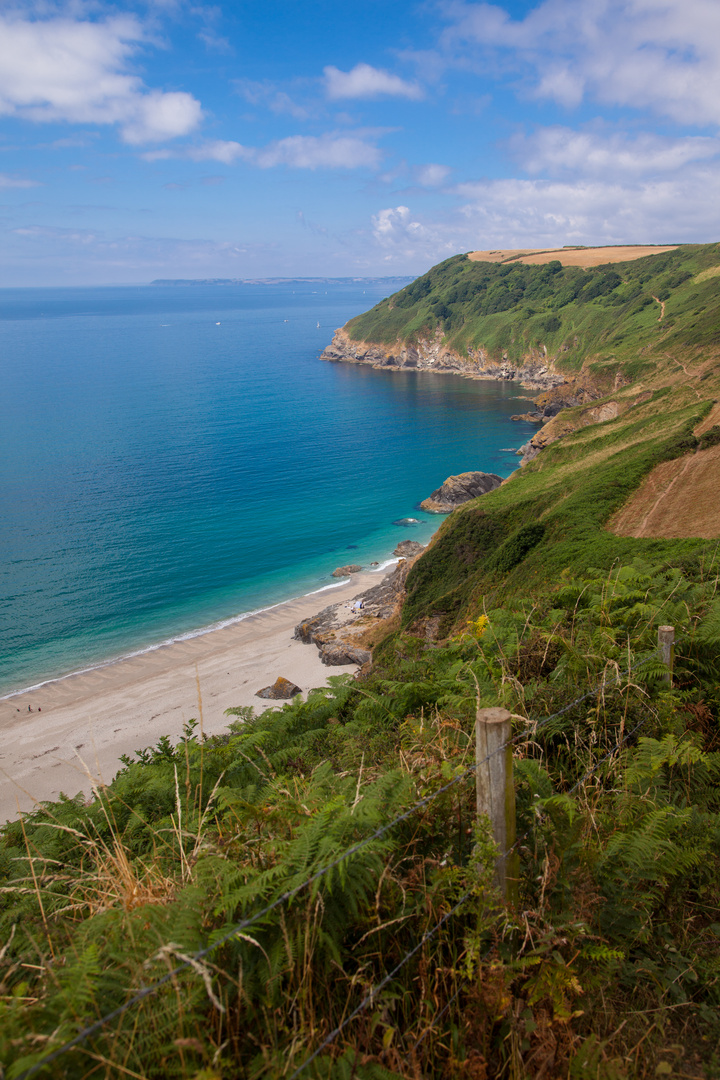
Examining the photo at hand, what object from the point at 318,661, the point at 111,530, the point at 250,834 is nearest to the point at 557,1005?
the point at 250,834

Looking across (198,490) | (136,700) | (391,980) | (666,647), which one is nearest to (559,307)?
(198,490)

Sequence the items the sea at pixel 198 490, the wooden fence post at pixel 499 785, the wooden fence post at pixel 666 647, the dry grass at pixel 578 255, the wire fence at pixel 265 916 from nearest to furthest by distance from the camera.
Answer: the wire fence at pixel 265 916
the wooden fence post at pixel 499 785
the wooden fence post at pixel 666 647
the sea at pixel 198 490
the dry grass at pixel 578 255

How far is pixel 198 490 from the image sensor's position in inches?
2530

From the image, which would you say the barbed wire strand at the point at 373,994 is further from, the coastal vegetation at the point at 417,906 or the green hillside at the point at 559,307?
the green hillside at the point at 559,307

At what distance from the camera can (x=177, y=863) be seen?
173 inches

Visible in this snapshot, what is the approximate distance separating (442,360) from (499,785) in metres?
145

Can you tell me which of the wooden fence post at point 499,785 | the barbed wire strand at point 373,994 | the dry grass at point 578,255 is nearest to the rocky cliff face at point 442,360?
the dry grass at point 578,255

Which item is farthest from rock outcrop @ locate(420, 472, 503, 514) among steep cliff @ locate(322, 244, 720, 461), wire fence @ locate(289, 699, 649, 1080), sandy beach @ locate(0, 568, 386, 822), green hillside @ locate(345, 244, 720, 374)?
wire fence @ locate(289, 699, 649, 1080)

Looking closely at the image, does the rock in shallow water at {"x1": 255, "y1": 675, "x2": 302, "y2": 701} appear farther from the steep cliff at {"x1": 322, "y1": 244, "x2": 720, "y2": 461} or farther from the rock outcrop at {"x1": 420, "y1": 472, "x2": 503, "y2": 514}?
the steep cliff at {"x1": 322, "y1": 244, "x2": 720, "y2": 461}

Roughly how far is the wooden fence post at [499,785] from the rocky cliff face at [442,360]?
11916 cm

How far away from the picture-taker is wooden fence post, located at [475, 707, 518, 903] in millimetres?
3303

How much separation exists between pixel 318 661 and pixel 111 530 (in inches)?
1152

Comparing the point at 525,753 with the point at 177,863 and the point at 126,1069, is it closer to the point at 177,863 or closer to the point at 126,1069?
the point at 177,863

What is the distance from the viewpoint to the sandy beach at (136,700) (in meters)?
25.6
